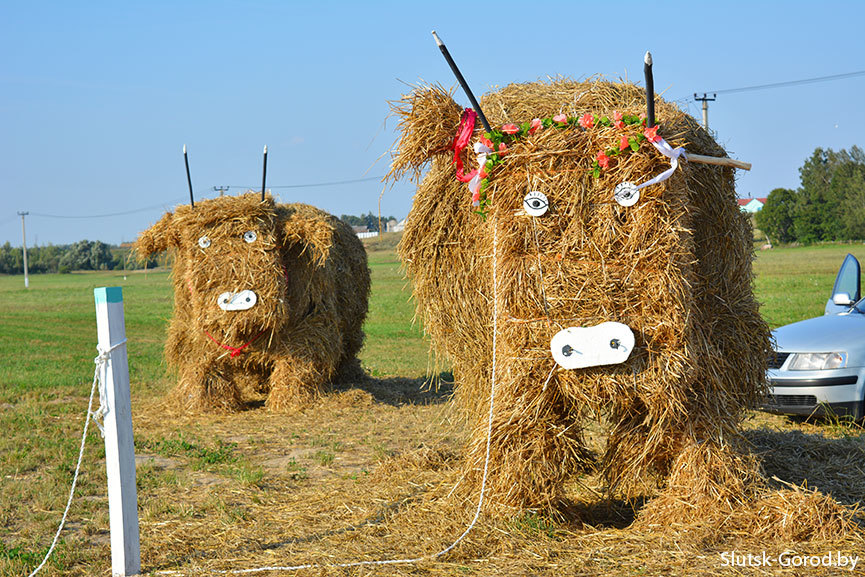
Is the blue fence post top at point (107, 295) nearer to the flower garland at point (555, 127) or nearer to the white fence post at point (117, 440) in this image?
the white fence post at point (117, 440)

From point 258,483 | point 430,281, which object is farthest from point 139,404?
point 430,281

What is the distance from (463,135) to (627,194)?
1.17 m

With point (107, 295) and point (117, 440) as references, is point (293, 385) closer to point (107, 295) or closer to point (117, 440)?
point (117, 440)

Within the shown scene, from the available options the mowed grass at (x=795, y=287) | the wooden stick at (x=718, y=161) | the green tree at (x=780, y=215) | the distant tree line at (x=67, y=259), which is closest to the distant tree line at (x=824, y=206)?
the green tree at (x=780, y=215)

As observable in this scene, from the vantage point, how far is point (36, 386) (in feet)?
37.7

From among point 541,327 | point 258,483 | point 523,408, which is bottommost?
point 258,483

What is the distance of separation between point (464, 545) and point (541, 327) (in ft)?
4.43

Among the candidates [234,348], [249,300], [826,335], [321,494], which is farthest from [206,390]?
[826,335]

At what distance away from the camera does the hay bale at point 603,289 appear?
4469 millimetres

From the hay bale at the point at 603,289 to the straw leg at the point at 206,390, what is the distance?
17.9ft

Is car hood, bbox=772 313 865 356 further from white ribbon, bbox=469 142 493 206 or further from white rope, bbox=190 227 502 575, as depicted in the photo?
white ribbon, bbox=469 142 493 206

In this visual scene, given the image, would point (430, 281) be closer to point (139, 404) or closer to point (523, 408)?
point (523, 408)

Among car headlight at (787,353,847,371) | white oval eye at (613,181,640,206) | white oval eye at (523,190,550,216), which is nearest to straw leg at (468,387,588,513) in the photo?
white oval eye at (523,190,550,216)

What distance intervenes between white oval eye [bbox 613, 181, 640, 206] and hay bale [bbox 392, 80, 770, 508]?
5 cm
